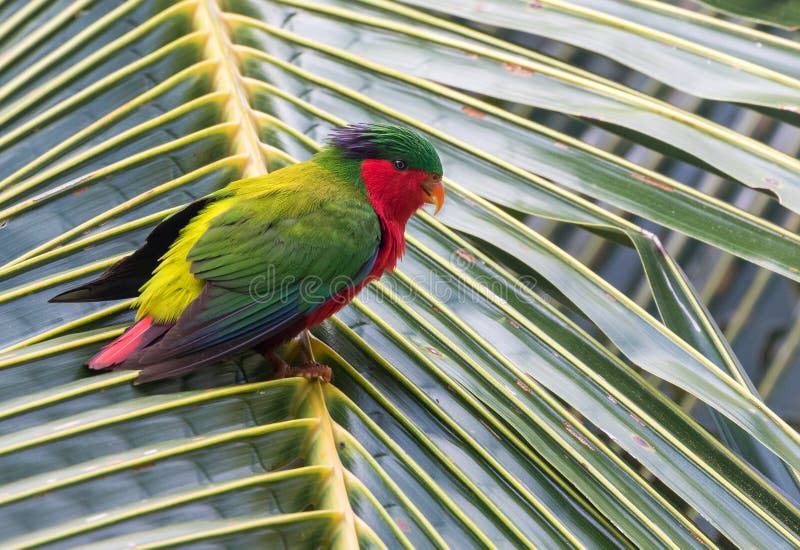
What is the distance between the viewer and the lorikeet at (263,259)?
6.21 feet

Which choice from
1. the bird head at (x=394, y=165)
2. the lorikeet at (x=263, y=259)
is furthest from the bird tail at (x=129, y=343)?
the bird head at (x=394, y=165)

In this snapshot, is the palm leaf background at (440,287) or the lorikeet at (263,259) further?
the lorikeet at (263,259)

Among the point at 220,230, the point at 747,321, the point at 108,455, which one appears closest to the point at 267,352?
the point at 220,230

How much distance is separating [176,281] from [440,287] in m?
0.65

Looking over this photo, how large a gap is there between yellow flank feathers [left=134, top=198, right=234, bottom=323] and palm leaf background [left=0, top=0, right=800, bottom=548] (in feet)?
0.28

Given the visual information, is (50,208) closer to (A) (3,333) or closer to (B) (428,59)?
(A) (3,333)

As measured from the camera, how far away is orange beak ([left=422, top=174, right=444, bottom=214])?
217cm

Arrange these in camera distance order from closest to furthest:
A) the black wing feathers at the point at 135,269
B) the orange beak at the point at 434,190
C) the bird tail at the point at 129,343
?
the bird tail at the point at 129,343
the black wing feathers at the point at 135,269
the orange beak at the point at 434,190

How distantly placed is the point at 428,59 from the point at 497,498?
48.1 inches

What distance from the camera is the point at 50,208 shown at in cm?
202

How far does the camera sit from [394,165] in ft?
7.53

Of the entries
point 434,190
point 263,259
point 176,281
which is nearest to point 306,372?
point 263,259

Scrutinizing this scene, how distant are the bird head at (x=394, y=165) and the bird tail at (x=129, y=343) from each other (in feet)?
2.23

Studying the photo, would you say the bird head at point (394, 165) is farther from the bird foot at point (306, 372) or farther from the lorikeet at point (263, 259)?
the bird foot at point (306, 372)
